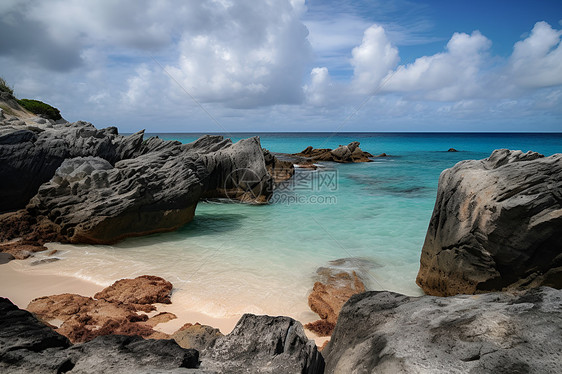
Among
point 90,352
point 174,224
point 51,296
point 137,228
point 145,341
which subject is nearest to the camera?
point 90,352

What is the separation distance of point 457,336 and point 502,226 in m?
2.83

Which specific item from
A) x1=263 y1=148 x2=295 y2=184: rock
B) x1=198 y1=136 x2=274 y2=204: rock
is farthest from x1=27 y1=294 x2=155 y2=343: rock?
x1=263 y1=148 x2=295 y2=184: rock

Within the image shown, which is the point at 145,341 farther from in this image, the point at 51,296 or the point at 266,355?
the point at 51,296

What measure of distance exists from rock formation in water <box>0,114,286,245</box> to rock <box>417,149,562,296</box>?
673 centimetres

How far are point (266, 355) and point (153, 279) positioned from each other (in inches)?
163

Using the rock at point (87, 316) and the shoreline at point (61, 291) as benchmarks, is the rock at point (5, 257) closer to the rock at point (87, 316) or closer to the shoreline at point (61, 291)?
the shoreline at point (61, 291)

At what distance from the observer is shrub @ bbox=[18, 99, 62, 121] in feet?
71.1

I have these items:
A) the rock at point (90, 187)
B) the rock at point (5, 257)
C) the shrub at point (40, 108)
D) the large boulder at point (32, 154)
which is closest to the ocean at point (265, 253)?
the rock at point (90, 187)

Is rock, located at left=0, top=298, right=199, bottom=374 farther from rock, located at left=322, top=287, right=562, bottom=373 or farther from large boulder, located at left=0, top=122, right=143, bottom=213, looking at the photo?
large boulder, located at left=0, top=122, right=143, bottom=213

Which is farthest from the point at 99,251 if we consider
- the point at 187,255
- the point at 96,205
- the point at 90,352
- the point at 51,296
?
the point at 90,352

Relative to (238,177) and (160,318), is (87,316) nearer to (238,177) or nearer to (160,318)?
(160,318)

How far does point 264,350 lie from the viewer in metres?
2.51

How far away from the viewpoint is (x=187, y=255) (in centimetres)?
773

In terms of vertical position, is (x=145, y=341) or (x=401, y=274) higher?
(x=145, y=341)
